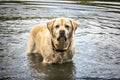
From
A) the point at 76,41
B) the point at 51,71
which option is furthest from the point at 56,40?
the point at 76,41

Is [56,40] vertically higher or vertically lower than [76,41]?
higher

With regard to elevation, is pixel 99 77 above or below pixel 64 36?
below

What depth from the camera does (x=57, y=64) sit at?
11125mm

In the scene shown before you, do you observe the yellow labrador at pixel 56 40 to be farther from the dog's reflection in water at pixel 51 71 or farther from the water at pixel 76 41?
the water at pixel 76 41

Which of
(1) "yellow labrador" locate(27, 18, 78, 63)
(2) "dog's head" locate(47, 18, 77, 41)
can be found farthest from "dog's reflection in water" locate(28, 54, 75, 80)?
(2) "dog's head" locate(47, 18, 77, 41)

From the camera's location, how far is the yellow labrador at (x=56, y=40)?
10258 mm

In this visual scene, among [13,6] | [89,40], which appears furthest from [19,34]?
[13,6]

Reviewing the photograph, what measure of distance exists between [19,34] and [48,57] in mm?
4261

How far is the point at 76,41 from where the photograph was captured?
1402 centimetres

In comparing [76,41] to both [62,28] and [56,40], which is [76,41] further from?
[62,28]

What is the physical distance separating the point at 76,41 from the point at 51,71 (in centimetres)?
359

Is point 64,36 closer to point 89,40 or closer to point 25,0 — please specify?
point 89,40

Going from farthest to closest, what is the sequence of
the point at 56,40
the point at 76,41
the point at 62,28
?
the point at 76,41 → the point at 56,40 → the point at 62,28

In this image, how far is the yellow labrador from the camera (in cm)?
1026
